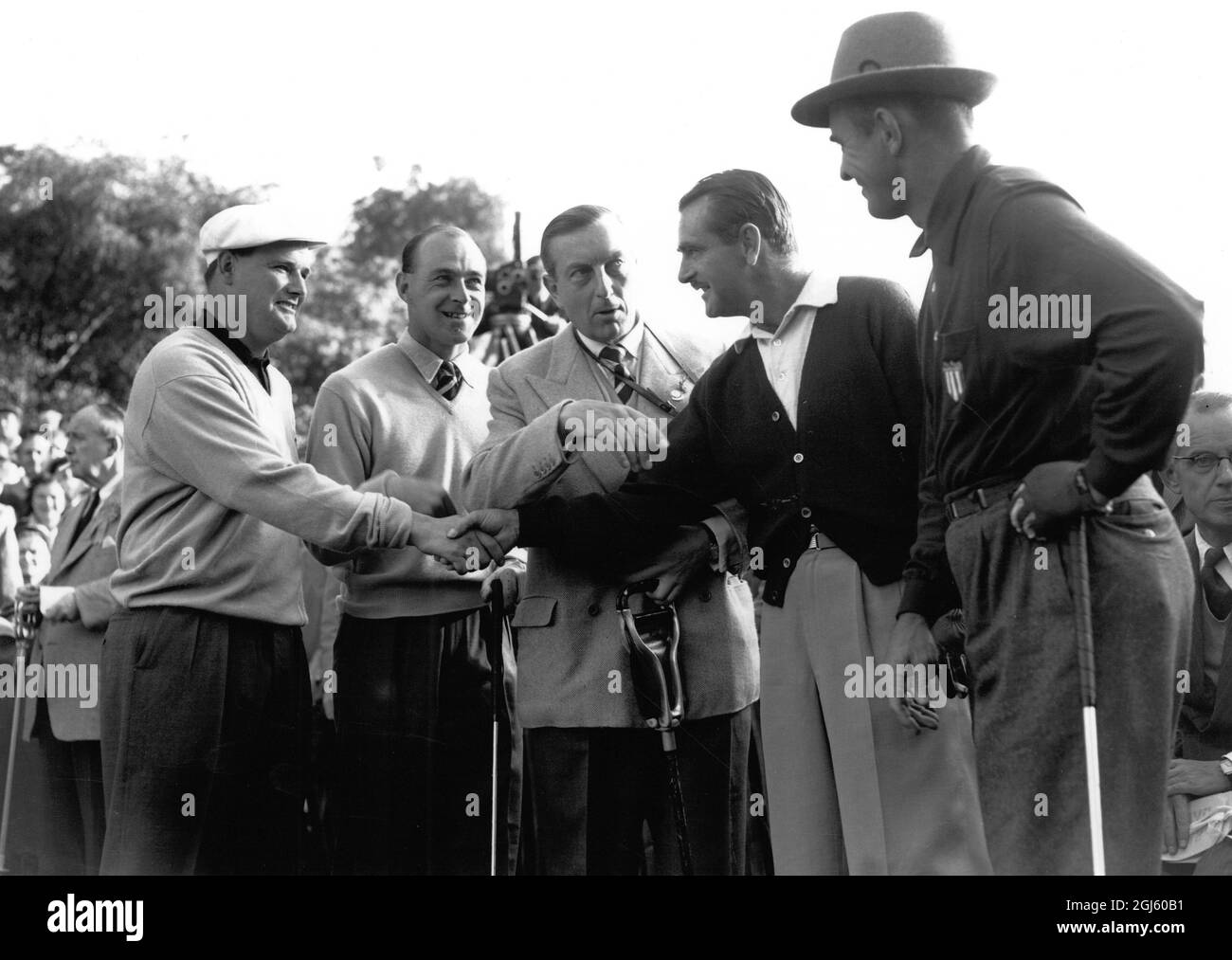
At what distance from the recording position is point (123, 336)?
49.0 feet

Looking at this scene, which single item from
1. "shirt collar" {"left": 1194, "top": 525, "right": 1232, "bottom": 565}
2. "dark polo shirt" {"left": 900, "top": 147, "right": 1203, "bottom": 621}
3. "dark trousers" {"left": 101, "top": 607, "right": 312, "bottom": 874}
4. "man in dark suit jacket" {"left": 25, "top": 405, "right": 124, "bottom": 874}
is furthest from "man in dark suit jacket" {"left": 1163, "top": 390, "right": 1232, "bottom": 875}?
"man in dark suit jacket" {"left": 25, "top": 405, "right": 124, "bottom": 874}

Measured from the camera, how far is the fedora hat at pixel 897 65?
3.36 metres

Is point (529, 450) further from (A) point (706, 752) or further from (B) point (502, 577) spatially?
(A) point (706, 752)

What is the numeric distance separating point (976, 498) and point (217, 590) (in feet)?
7.10

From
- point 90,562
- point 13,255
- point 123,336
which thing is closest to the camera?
point 90,562

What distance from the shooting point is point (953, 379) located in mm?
3240

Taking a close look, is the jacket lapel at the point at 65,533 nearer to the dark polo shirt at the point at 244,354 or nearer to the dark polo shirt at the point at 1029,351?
the dark polo shirt at the point at 244,354

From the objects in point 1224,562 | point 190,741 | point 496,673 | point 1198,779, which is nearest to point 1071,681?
point 1198,779

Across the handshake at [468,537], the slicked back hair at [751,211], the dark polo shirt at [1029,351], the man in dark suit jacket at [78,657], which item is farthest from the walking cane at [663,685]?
the man in dark suit jacket at [78,657]

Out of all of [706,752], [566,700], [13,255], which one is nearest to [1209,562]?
[706,752]

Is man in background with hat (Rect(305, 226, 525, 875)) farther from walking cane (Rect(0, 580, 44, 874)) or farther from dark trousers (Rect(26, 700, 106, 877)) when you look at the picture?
walking cane (Rect(0, 580, 44, 874))

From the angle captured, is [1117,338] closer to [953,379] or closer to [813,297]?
[953,379]
